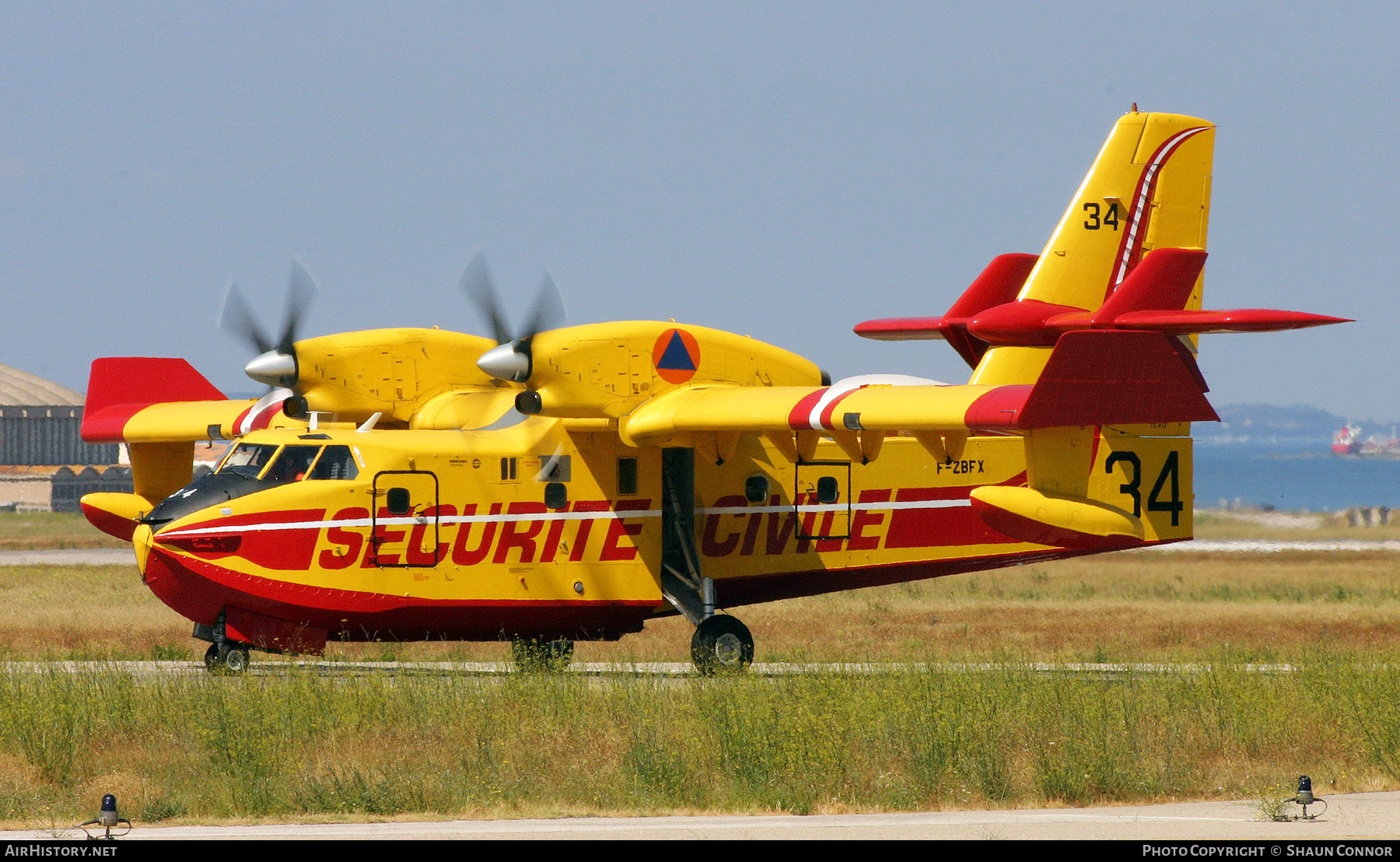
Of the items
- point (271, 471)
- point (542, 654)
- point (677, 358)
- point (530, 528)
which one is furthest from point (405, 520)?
point (677, 358)

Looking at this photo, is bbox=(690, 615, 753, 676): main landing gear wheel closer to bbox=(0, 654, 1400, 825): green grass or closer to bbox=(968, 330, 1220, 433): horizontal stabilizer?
bbox=(0, 654, 1400, 825): green grass

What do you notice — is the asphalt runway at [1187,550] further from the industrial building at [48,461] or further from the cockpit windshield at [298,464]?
the industrial building at [48,461]

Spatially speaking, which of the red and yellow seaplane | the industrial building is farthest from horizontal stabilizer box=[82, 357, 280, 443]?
the industrial building

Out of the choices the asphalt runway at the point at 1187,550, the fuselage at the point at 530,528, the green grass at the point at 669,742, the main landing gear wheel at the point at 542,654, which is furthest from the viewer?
the asphalt runway at the point at 1187,550

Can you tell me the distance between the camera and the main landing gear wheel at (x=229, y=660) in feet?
63.3

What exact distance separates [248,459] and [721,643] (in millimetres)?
6145

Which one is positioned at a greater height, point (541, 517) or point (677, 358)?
point (677, 358)

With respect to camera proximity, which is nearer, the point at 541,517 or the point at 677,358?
the point at 677,358

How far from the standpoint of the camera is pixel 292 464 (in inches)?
763

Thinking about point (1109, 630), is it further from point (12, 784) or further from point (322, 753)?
point (12, 784)

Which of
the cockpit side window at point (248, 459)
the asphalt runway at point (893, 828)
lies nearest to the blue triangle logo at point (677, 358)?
the cockpit side window at point (248, 459)

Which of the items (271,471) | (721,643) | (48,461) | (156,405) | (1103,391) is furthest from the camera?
(48,461)

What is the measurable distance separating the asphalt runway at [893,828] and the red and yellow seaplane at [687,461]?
616 centimetres

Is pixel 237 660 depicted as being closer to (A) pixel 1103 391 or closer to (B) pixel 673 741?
Result: (B) pixel 673 741
